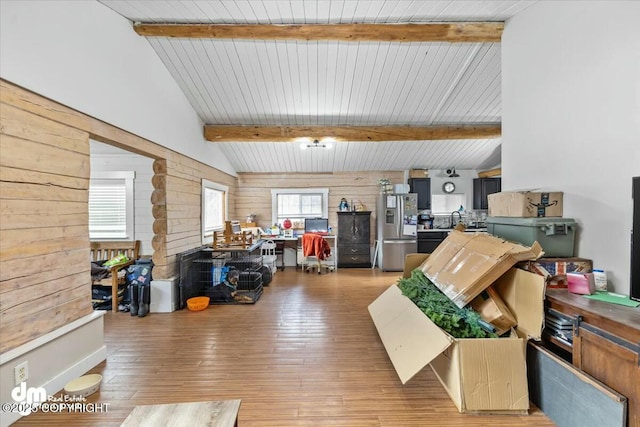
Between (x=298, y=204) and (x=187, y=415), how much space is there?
18.7 feet

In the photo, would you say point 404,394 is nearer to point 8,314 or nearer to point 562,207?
point 562,207

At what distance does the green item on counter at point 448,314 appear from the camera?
1.91 m

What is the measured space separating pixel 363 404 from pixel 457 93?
4.41m

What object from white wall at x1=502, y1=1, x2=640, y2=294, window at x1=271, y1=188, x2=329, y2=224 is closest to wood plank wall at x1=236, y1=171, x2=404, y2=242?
window at x1=271, y1=188, x2=329, y2=224

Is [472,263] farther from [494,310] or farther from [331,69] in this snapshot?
[331,69]

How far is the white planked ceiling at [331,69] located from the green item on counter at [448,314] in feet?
9.64

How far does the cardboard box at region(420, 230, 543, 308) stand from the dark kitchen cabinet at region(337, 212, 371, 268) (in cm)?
359

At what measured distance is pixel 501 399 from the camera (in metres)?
1.77

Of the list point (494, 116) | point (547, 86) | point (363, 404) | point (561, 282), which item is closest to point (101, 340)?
point (363, 404)

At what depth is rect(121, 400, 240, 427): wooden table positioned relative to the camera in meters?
1.21

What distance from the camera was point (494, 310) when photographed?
1972mm

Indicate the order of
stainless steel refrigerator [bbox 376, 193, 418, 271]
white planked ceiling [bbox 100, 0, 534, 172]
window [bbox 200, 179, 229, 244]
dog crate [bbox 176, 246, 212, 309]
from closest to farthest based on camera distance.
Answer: white planked ceiling [bbox 100, 0, 534, 172] → dog crate [bbox 176, 246, 212, 309] → window [bbox 200, 179, 229, 244] → stainless steel refrigerator [bbox 376, 193, 418, 271]

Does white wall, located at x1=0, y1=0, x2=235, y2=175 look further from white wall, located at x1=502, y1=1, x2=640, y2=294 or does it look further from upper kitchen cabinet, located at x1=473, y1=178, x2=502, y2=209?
upper kitchen cabinet, located at x1=473, y1=178, x2=502, y2=209

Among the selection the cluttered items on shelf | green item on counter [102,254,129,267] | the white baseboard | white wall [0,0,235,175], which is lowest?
the white baseboard
